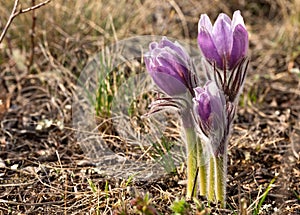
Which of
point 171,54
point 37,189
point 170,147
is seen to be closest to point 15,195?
point 37,189

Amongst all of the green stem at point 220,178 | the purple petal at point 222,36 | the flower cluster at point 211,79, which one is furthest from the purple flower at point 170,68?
Result: the green stem at point 220,178

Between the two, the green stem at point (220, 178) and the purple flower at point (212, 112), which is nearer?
the purple flower at point (212, 112)

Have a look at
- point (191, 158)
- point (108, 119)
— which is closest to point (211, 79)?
point (191, 158)

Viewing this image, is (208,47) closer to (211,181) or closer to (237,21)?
(237,21)

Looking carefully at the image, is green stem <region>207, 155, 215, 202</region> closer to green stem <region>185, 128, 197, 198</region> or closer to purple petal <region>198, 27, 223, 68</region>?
green stem <region>185, 128, 197, 198</region>

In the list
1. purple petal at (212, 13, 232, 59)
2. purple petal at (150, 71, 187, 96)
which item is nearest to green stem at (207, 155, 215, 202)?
purple petal at (150, 71, 187, 96)

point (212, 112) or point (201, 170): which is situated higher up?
point (212, 112)

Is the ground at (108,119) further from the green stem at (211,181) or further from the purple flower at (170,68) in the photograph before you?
the purple flower at (170,68)
